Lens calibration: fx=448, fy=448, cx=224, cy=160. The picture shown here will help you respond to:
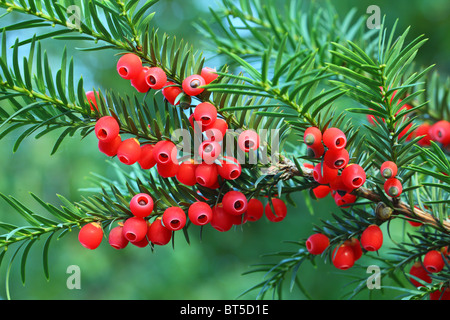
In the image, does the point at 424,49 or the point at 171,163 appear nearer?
the point at 171,163

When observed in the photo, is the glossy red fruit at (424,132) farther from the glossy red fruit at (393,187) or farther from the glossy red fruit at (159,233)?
the glossy red fruit at (159,233)

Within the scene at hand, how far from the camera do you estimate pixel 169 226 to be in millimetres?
356

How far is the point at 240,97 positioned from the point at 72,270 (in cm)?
22

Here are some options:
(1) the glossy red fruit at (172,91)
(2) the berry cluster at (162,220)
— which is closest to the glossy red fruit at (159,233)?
(2) the berry cluster at (162,220)

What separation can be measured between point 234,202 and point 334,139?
90 mm

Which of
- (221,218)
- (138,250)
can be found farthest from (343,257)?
(138,250)

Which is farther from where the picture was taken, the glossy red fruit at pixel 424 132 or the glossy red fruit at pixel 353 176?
the glossy red fruit at pixel 424 132

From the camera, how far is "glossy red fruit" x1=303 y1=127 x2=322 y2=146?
32 cm

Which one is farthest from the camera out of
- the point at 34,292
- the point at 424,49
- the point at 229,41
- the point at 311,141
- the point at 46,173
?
the point at 424,49

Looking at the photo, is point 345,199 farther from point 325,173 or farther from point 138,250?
point 138,250

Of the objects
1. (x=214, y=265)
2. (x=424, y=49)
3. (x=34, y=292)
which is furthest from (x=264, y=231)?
(x=424, y=49)

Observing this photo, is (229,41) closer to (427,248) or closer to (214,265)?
(427,248)

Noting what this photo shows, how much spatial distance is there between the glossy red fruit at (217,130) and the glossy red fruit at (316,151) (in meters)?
0.07

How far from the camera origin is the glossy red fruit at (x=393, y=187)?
35 centimetres
